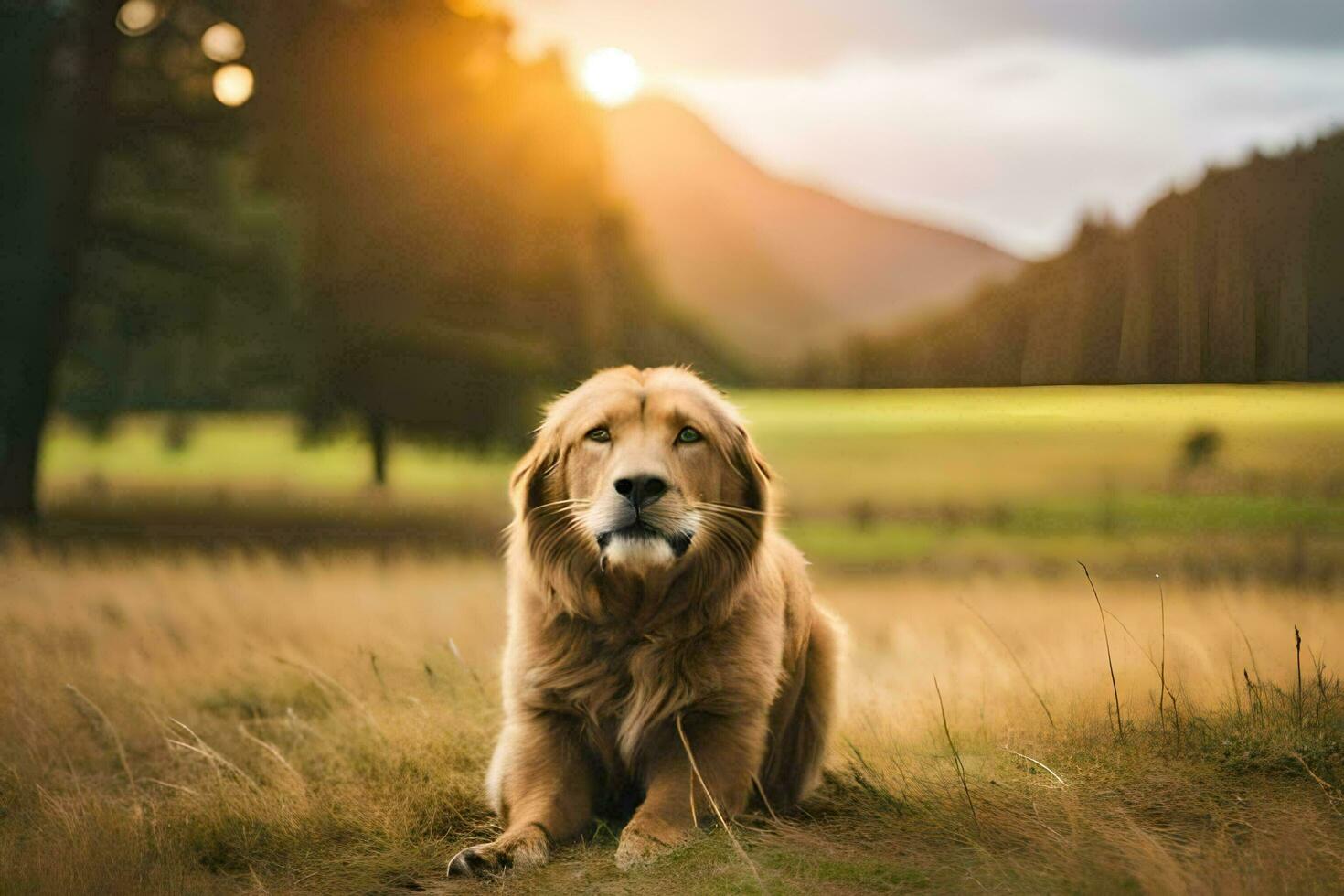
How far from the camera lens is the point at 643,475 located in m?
3.77

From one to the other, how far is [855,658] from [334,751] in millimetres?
3709

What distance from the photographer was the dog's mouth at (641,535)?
379 centimetres

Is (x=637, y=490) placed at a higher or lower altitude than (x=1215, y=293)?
lower

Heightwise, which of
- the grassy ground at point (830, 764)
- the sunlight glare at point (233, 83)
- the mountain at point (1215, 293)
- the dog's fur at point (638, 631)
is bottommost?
the grassy ground at point (830, 764)

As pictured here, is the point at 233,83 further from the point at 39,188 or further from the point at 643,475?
the point at 643,475

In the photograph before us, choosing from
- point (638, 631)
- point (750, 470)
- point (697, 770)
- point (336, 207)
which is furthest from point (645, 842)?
point (336, 207)

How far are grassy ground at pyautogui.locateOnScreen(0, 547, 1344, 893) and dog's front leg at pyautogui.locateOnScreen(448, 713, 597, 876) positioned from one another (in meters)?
0.12

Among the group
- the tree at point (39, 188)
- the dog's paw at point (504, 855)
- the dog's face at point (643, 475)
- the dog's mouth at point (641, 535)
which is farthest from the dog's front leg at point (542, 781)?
the tree at point (39, 188)

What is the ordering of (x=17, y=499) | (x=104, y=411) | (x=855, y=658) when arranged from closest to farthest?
(x=855, y=658), (x=17, y=499), (x=104, y=411)

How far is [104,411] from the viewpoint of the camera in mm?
15523

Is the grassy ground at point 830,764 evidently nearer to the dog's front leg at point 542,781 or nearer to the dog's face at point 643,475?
the dog's front leg at point 542,781

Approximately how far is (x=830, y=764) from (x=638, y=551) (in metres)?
1.77

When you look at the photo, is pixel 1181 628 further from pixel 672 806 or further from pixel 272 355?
pixel 272 355

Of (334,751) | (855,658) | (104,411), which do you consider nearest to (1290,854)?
(334,751)
